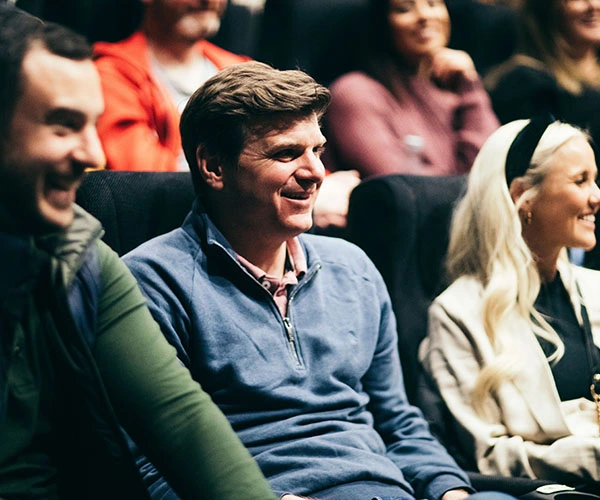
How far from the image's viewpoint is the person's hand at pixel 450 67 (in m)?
2.51

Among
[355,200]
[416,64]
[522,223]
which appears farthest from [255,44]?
[522,223]

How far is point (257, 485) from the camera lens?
986 millimetres

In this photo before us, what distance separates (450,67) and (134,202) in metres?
1.24

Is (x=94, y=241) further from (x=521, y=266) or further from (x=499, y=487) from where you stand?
(x=521, y=266)

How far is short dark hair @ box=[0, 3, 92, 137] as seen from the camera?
0.88 m

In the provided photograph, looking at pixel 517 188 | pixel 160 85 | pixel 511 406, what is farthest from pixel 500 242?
pixel 160 85

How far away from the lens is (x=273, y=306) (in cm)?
138

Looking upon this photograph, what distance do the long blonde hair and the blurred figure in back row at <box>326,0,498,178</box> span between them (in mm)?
528

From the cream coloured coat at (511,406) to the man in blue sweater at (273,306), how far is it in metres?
0.13

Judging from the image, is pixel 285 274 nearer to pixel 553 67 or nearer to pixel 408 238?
pixel 408 238

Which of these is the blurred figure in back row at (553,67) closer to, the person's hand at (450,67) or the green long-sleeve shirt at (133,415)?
the person's hand at (450,67)

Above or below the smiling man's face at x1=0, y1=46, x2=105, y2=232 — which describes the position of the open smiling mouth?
below

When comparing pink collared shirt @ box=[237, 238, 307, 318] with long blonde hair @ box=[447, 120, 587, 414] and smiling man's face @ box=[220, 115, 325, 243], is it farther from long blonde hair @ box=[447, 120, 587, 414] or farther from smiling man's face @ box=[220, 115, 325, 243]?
long blonde hair @ box=[447, 120, 587, 414]

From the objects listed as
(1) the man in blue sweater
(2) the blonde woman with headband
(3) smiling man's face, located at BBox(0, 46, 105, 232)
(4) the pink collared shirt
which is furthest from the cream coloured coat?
(3) smiling man's face, located at BBox(0, 46, 105, 232)
